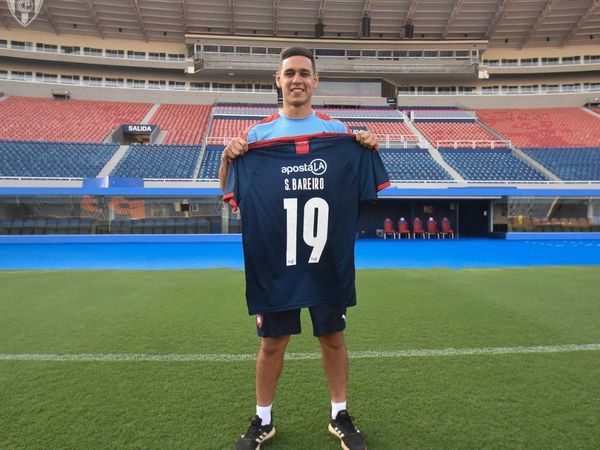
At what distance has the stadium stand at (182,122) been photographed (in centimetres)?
2856

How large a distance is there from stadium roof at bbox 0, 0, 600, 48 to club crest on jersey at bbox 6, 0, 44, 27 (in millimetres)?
457

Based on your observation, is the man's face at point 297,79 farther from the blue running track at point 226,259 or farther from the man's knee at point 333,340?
the blue running track at point 226,259

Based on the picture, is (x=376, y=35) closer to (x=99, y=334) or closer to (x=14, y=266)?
(x=14, y=266)

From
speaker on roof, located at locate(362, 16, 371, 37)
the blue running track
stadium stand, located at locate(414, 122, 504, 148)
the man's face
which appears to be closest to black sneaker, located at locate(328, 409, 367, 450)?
the man's face

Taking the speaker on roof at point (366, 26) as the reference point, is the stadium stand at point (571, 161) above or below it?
below

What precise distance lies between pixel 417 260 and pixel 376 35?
1148 inches

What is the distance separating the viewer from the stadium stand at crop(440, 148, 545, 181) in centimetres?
2300

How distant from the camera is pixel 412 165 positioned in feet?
78.9

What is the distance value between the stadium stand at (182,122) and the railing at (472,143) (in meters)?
16.7

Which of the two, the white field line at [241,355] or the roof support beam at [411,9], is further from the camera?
the roof support beam at [411,9]

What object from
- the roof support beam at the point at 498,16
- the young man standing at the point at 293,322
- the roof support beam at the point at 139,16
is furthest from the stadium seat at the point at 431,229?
the roof support beam at the point at 139,16

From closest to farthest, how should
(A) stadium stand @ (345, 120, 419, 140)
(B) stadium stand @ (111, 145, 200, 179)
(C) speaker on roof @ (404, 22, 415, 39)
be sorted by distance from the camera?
(B) stadium stand @ (111, 145, 200, 179) → (A) stadium stand @ (345, 120, 419, 140) → (C) speaker on roof @ (404, 22, 415, 39)

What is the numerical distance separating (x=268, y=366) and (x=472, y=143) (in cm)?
2977

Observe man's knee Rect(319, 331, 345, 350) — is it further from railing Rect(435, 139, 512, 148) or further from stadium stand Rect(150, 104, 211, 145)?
railing Rect(435, 139, 512, 148)
